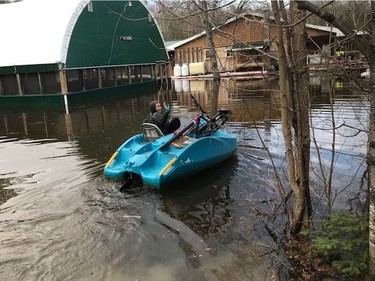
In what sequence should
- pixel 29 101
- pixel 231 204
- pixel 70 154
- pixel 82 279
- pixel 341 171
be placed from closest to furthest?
pixel 82 279, pixel 231 204, pixel 341 171, pixel 70 154, pixel 29 101

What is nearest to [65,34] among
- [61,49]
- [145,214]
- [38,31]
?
[61,49]

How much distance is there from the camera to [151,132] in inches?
278

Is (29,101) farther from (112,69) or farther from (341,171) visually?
(341,171)

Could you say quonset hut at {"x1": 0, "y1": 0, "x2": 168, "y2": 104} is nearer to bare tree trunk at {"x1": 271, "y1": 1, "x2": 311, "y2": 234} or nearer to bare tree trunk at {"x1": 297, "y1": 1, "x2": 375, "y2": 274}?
bare tree trunk at {"x1": 271, "y1": 1, "x2": 311, "y2": 234}

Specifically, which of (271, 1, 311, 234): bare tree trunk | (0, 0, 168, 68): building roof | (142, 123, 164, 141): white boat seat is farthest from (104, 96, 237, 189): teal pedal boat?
(0, 0, 168, 68): building roof

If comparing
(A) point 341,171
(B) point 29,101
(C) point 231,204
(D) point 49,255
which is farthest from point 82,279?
(B) point 29,101

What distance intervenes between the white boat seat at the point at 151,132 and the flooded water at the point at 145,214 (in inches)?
40.0

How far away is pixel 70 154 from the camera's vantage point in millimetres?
9039

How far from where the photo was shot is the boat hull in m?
6.12

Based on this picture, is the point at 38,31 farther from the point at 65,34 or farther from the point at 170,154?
the point at 170,154

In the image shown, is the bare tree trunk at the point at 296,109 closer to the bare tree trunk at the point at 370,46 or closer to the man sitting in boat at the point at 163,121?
the bare tree trunk at the point at 370,46

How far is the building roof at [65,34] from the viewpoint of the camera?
18.8 m

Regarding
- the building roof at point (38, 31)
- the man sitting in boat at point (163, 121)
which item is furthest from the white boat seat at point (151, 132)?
the building roof at point (38, 31)

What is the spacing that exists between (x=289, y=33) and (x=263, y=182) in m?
3.28
